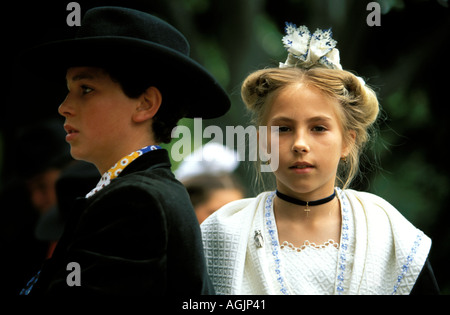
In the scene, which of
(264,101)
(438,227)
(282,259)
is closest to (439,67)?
(438,227)

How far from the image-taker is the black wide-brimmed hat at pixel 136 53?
7.25ft

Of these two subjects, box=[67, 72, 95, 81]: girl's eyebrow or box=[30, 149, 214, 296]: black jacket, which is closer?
box=[30, 149, 214, 296]: black jacket

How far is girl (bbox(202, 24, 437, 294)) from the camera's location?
2359 millimetres

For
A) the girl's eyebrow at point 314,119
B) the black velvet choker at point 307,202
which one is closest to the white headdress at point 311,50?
the girl's eyebrow at point 314,119

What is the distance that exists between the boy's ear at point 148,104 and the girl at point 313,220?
0.51 m

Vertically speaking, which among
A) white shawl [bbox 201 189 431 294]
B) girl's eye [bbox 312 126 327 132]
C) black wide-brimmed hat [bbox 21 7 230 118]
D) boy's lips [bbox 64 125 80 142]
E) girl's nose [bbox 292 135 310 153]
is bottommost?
white shawl [bbox 201 189 431 294]

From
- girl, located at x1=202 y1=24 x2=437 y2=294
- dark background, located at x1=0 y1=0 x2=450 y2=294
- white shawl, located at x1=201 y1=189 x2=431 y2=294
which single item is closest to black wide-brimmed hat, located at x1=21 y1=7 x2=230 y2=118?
girl, located at x1=202 y1=24 x2=437 y2=294

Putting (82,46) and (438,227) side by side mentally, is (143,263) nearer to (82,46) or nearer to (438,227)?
(82,46)

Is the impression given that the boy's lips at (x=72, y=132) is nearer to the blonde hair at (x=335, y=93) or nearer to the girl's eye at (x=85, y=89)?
the girl's eye at (x=85, y=89)

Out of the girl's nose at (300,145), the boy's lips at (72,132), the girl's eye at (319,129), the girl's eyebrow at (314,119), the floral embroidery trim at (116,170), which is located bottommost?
the floral embroidery trim at (116,170)

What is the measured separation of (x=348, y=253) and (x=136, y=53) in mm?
1198

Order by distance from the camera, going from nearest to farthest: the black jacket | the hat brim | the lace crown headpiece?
the black jacket < the hat brim < the lace crown headpiece

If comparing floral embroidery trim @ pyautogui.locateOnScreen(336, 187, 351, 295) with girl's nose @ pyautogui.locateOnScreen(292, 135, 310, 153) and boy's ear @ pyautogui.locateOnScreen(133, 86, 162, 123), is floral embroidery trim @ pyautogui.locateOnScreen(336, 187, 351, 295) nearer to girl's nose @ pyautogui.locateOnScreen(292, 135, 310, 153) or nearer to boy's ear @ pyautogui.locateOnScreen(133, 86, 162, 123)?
girl's nose @ pyautogui.locateOnScreen(292, 135, 310, 153)

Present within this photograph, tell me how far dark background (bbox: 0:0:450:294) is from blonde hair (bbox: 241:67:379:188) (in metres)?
2.32
